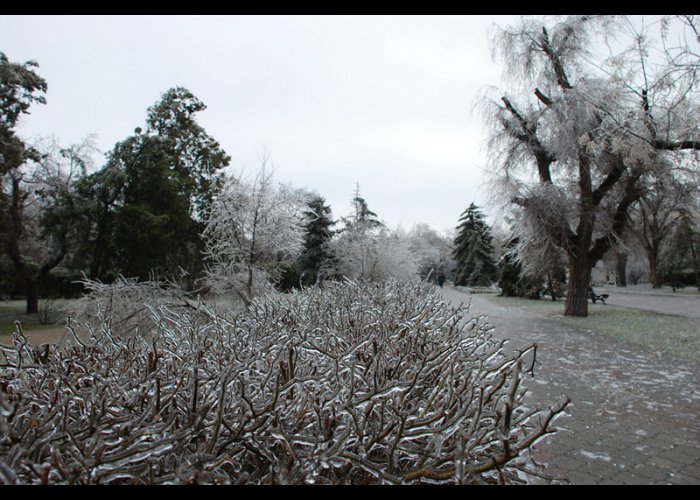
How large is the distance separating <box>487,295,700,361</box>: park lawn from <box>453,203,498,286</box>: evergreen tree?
26.8m

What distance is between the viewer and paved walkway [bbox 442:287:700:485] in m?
4.01

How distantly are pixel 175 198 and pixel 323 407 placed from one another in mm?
24251

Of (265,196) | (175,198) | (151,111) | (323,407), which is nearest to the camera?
(323,407)

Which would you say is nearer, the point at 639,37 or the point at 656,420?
the point at 656,420

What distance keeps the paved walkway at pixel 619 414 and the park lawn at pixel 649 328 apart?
0.78m

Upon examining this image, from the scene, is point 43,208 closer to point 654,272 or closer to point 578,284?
point 578,284

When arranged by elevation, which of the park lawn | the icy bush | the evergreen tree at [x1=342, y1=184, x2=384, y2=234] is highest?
the evergreen tree at [x1=342, y1=184, x2=384, y2=234]

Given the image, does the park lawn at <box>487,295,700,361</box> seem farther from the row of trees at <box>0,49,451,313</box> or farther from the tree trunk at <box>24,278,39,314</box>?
the tree trunk at <box>24,278,39,314</box>

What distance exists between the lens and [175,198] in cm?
2378

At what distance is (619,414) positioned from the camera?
18.3 ft

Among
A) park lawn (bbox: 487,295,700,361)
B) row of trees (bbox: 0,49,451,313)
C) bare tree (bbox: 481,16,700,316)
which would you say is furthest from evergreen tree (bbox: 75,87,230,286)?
park lawn (bbox: 487,295,700,361)
